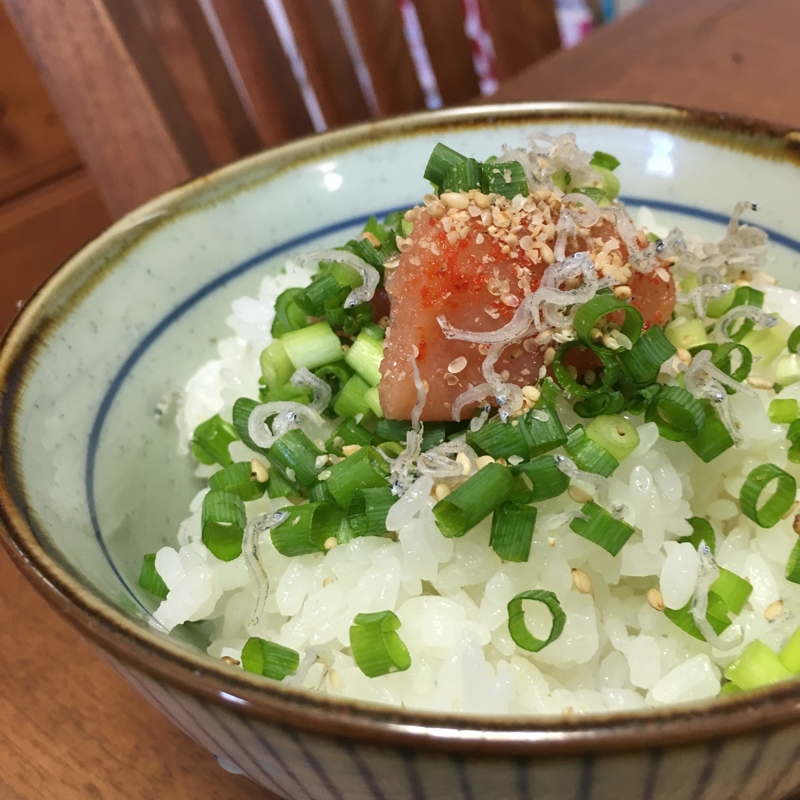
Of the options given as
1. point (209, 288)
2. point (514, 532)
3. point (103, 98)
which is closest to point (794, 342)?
point (514, 532)

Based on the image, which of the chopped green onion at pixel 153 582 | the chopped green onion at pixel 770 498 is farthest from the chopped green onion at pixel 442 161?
the chopped green onion at pixel 153 582

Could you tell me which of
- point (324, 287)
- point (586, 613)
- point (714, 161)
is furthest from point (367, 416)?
point (714, 161)

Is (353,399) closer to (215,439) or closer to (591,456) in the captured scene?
(215,439)

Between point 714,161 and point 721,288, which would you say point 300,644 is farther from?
point 714,161

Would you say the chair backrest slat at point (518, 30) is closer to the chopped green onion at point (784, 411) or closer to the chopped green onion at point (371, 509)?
the chopped green onion at point (784, 411)

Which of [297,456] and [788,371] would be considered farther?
[788,371]
